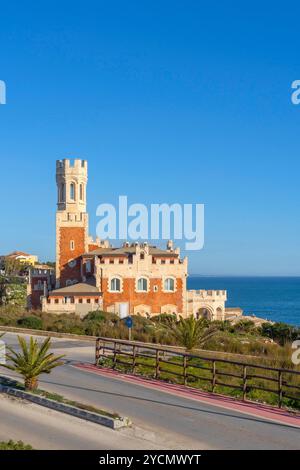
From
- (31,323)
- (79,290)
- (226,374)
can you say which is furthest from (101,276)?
(226,374)

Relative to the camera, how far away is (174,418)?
12.6 metres

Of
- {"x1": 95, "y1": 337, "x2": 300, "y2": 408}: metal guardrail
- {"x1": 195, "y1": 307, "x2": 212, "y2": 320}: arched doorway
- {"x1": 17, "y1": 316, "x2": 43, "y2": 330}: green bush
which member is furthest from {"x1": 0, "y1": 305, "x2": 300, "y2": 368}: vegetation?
{"x1": 195, "y1": 307, "x2": 212, "y2": 320}: arched doorway

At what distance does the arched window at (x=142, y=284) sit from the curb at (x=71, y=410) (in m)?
36.8

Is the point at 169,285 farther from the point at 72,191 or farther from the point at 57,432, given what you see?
the point at 57,432

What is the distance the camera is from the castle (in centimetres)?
5041

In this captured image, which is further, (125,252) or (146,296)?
(125,252)

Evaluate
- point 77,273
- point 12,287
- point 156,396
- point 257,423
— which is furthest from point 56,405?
point 12,287

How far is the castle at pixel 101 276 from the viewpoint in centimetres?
5041

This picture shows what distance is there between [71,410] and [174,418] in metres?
2.16

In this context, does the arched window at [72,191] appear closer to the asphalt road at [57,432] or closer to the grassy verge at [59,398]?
the grassy verge at [59,398]

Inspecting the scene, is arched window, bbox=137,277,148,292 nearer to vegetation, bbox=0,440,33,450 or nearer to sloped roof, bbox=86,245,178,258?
sloped roof, bbox=86,245,178,258

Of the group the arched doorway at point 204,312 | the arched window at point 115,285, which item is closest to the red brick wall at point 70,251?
the arched window at point 115,285
